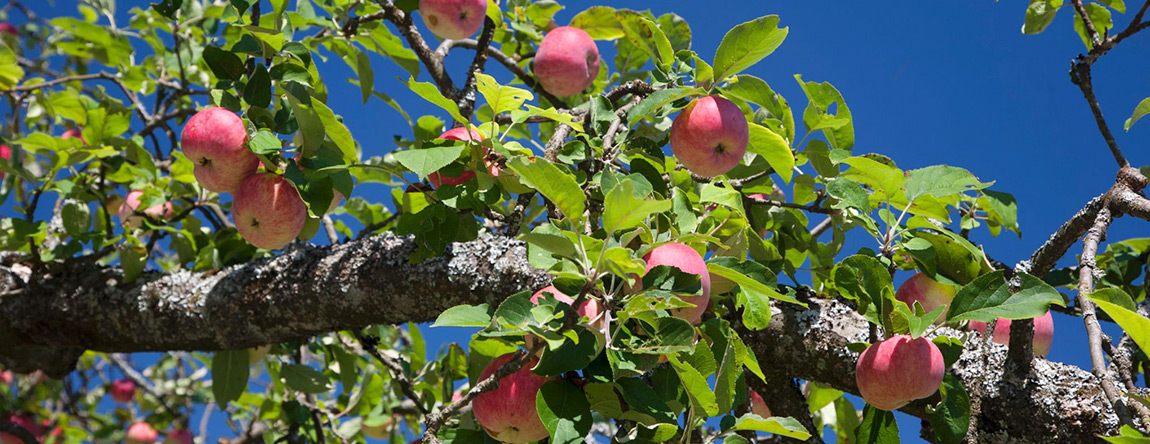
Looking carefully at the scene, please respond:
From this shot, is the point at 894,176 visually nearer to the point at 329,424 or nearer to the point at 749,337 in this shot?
the point at 749,337

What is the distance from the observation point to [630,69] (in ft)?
6.89

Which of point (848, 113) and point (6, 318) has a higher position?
point (848, 113)

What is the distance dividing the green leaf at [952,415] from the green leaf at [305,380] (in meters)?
1.31

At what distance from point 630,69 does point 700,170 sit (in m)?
0.87

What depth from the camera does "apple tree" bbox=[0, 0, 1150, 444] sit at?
3.11 ft

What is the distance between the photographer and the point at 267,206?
1.34 metres

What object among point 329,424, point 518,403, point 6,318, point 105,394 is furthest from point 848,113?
point 105,394

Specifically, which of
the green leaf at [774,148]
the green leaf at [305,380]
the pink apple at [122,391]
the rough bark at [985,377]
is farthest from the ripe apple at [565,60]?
the pink apple at [122,391]

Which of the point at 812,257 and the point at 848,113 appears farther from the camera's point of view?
the point at 812,257

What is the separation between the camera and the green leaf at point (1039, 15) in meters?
1.83

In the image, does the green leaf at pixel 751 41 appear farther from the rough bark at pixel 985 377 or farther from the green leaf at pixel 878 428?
the green leaf at pixel 878 428

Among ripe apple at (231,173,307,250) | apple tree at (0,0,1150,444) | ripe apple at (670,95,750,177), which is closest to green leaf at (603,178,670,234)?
apple tree at (0,0,1150,444)

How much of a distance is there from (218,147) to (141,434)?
2.80 meters

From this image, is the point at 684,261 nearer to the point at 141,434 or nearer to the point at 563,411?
the point at 563,411
